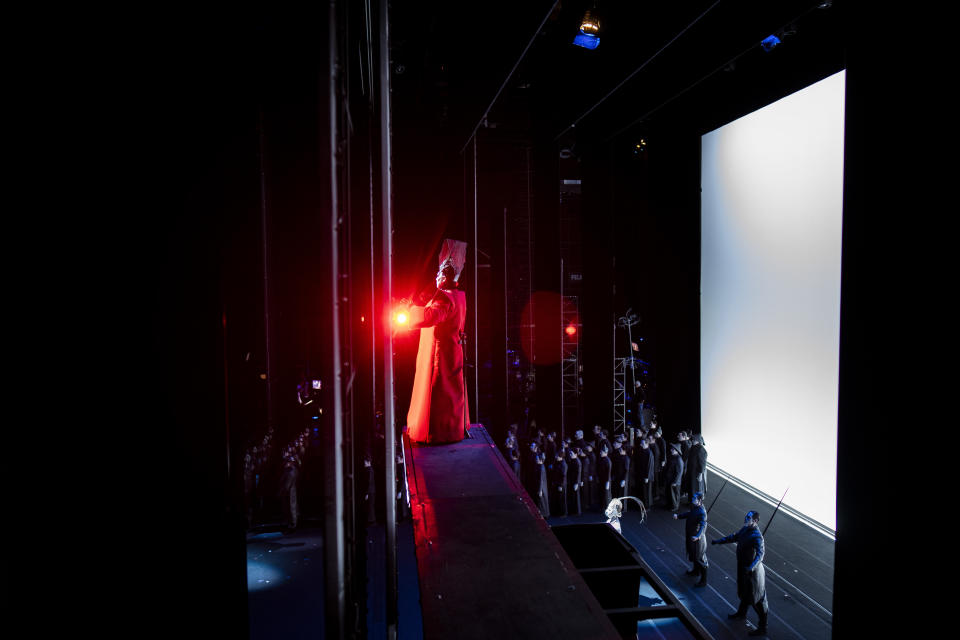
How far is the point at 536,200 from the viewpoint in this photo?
8.50 m

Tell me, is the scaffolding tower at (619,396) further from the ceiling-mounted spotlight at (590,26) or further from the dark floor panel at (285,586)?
the dark floor panel at (285,586)

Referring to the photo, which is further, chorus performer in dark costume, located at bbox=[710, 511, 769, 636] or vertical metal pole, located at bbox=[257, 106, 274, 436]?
vertical metal pole, located at bbox=[257, 106, 274, 436]

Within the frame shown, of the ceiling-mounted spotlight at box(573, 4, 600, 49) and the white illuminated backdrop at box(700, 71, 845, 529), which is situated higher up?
the ceiling-mounted spotlight at box(573, 4, 600, 49)

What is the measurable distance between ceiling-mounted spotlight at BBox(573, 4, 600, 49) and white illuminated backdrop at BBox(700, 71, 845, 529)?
125 inches

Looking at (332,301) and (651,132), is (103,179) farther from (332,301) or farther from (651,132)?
(651,132)

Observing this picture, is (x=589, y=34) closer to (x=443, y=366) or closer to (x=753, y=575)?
(x=443, y=366)

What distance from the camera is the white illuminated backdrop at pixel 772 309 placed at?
6.65 meters

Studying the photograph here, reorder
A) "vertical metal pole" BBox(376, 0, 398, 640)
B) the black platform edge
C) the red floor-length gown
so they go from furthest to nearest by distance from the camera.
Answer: the red floor-length gown, the black platform edge, "vertical metal pole" BBox(376, 0, 398, 640)

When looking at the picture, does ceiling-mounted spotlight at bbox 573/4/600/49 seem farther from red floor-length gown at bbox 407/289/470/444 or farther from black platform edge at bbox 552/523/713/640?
black platform edge at bbox 552/523/713/640

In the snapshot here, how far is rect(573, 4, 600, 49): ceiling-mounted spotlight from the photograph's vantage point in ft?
20.6

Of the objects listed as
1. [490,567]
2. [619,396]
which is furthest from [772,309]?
[490,567]

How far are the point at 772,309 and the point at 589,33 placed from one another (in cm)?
515

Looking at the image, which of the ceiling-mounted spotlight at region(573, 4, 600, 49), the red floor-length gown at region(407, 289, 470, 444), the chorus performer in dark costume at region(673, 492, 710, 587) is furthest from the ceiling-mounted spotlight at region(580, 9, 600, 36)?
the chorus performer in dark costume at region(673, 492, 710, 587)

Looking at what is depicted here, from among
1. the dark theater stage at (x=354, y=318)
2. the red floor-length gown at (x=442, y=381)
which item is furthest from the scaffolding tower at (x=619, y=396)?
the red floor-length gown at (x=442, y=381)
